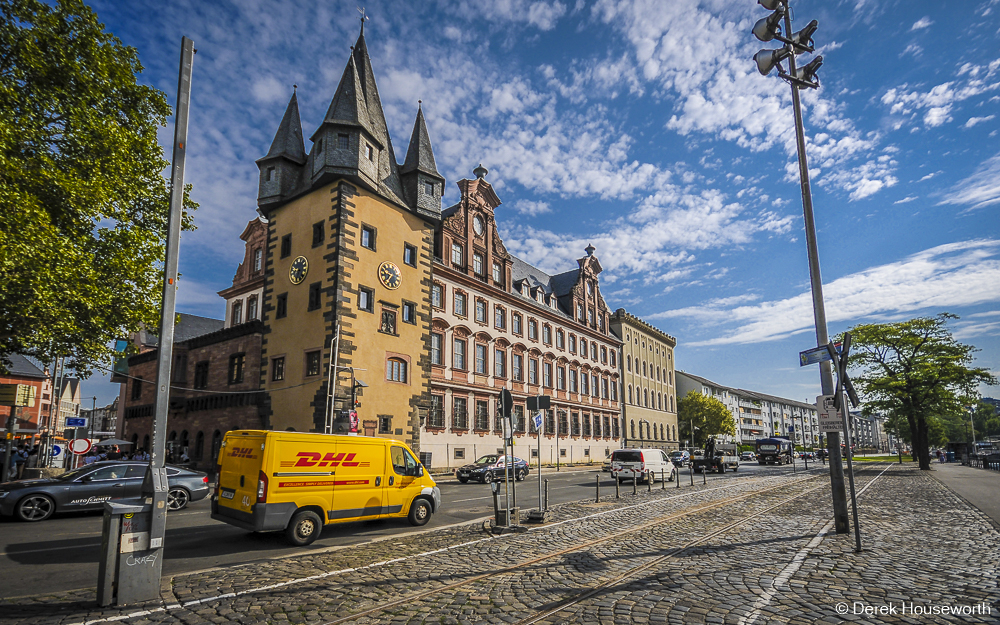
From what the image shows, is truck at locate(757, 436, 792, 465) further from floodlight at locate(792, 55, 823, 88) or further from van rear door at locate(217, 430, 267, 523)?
van rear door at locate(217, 430, 267, 523)

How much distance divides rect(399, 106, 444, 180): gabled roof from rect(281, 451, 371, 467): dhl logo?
89.9ft

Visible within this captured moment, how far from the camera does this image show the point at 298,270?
3198 centimetres

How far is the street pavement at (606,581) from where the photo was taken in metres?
6.10

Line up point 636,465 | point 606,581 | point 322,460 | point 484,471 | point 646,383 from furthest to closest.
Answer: point 646,383
point 484,471
point 636,465
point 322,460
point 606,581

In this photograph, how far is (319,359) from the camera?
28.9 metres

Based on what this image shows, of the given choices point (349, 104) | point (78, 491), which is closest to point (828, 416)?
point (78, 491)

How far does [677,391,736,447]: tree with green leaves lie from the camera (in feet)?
265

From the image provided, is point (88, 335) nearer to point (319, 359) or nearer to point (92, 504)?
point (92, 504)

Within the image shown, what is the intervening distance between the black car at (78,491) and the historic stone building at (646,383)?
50586mm

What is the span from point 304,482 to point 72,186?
10.4 meters

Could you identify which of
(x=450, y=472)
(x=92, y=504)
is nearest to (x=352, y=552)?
(x=92, y=504)

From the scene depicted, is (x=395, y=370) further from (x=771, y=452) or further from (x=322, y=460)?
(x=771, y=452)

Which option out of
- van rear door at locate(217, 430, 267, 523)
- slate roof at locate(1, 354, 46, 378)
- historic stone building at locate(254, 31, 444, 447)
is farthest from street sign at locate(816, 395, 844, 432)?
slate roof at locate(1, 354, 46, 378)

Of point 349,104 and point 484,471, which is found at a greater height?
point 349,104
